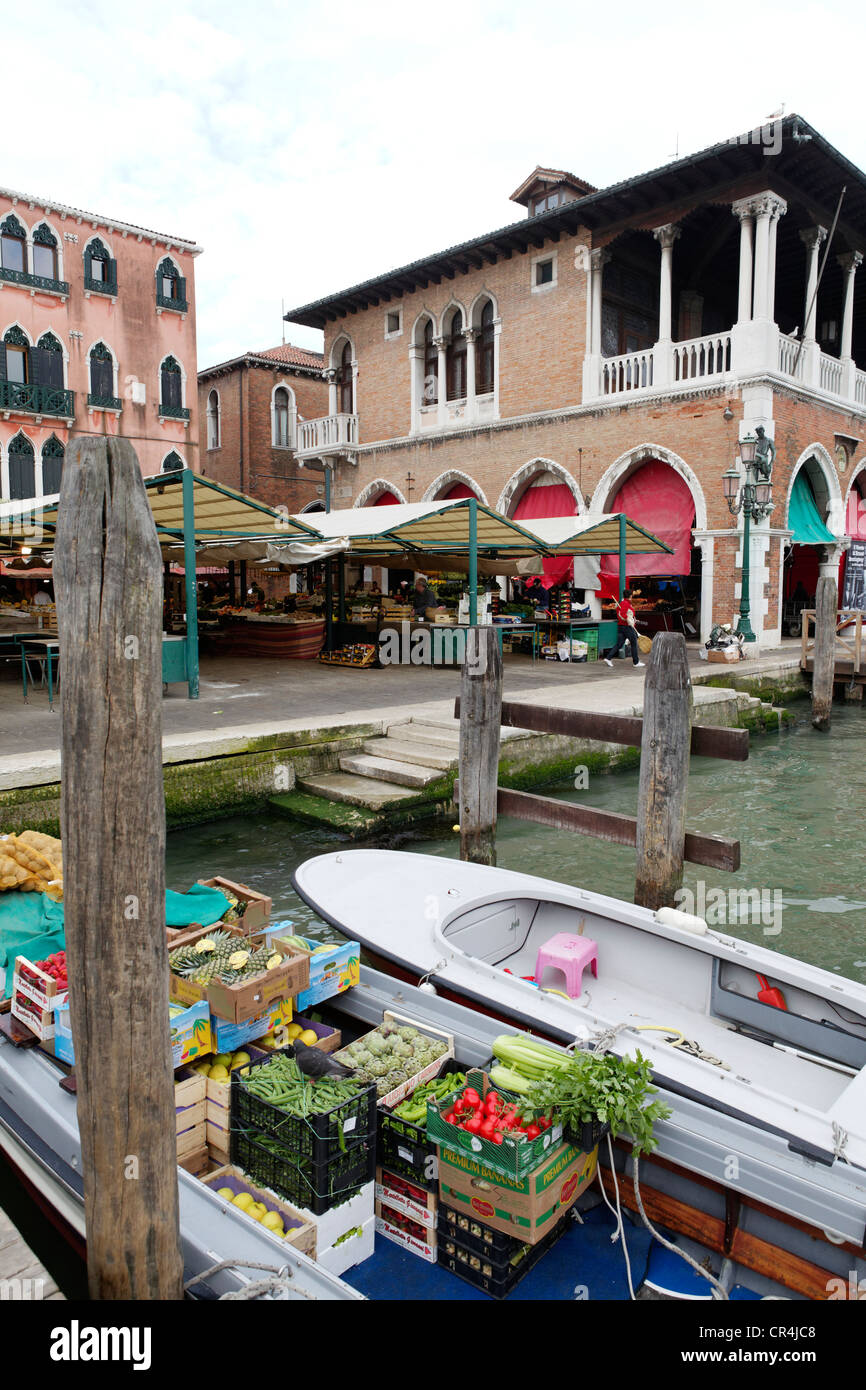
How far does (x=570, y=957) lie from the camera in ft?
15.3

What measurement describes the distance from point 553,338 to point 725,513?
6025 mm

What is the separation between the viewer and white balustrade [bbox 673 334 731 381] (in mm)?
17281

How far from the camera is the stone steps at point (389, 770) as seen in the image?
8.84 m

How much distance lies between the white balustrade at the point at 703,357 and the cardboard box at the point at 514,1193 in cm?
1675

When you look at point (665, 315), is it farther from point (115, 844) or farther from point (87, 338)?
point (115, 844)

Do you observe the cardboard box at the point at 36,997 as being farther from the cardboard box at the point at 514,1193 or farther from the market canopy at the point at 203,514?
the market canopy at the point at 203,514

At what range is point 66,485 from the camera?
7.34ft

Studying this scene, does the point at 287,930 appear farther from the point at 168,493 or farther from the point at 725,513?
the point at 725,513

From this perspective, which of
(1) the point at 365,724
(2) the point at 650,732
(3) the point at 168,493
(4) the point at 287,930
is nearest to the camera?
(4) the point at 287,930

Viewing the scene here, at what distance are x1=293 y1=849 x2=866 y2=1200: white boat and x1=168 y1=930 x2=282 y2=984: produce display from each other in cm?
82

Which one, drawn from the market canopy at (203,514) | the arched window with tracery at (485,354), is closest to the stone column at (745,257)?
the arched window with tracery at (485,354)

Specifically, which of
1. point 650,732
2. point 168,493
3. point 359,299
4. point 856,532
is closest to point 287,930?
point 650,732

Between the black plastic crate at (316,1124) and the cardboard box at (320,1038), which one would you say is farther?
the cardboard box at (320,1038)
